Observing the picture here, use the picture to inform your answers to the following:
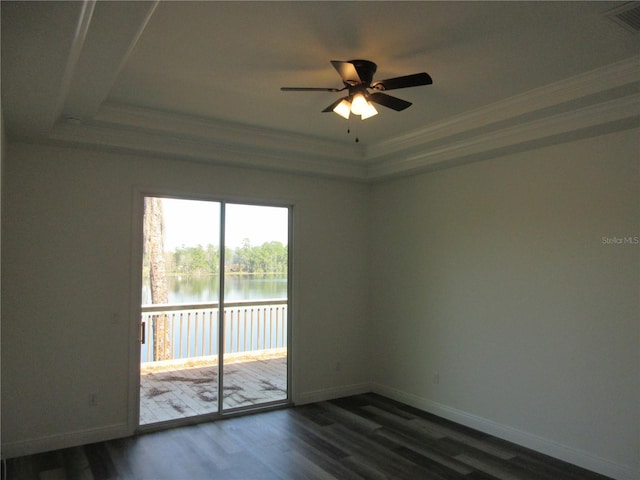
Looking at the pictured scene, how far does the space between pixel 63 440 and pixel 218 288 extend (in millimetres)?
1903

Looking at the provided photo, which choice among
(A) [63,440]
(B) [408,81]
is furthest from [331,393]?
(B) [408,81]

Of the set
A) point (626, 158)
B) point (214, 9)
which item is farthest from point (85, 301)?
point (626, 158)

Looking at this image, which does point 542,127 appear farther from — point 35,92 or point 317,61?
point 35,92

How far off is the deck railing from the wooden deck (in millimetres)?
349

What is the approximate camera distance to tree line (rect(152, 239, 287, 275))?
4535mm

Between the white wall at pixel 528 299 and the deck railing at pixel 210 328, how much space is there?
1.45m

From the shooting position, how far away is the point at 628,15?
90.7 inches

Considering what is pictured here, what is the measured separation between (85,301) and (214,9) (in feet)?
9.61

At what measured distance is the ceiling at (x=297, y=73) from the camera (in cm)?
226

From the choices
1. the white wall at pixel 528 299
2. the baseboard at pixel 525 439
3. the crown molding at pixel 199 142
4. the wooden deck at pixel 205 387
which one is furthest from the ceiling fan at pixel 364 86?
the wooden deck at pixel 205 387

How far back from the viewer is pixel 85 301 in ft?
13.2

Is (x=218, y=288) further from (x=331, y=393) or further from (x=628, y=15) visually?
(x=628, y=15)

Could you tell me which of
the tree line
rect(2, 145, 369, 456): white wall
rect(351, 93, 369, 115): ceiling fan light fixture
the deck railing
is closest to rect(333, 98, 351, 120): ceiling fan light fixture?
rect(351, 93, 369, 115): ceiling fan light fixture

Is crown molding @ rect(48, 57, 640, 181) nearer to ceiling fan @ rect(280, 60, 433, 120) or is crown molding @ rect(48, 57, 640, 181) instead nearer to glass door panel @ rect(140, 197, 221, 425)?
glass door panel @ rect(140, 197, 221, 425)
